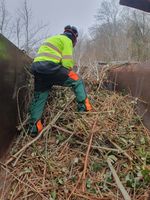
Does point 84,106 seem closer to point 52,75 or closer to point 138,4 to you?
point 52,75

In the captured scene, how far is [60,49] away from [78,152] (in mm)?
1634

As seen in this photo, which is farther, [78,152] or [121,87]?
[121,87]

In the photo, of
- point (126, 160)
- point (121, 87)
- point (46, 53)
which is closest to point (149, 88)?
point (121, 87)

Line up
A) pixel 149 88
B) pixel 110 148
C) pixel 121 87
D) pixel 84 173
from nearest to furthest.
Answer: pixel 84 173
pixel 110 148
pixel 149 88
pixel 121 87

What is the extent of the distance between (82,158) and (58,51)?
169cm

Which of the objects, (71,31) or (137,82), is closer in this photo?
(137,82)

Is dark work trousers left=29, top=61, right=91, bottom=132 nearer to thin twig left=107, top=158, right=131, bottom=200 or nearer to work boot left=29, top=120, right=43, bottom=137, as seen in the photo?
work boot left=29, top=120, right=43, bottom=137

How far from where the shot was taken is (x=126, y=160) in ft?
11.4

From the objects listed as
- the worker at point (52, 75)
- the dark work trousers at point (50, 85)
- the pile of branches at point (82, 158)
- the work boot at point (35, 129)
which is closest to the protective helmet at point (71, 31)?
the worker at point (52, 75)

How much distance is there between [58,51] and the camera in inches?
178

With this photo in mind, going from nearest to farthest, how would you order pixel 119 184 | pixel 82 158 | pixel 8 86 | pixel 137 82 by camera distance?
1. pixel 119 184
2. pixel 82 158
3. pixel 8 86
4. pixel 137 82

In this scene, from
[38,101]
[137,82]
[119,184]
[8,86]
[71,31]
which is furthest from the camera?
[71,31]

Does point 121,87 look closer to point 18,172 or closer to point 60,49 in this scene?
point 60,49

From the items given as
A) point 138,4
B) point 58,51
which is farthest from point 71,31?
point 138,4
